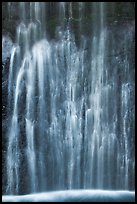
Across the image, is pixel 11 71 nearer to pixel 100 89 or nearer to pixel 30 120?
pixel 30 120

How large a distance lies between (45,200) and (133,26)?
12.1 ft

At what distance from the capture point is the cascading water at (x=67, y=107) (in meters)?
9.38

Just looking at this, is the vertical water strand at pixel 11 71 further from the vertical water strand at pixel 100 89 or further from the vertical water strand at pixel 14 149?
the vertical water strand at pixel 100 89

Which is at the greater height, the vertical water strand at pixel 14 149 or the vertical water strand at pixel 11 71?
the vertical water strand at pixel 11 71

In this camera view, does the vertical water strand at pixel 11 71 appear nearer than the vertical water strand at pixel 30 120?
No

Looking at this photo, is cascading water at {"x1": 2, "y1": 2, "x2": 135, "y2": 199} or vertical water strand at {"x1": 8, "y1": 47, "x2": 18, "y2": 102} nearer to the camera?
cascading water at {"x1": 2, "y1": 2, "x2": 135, "y2": 199}

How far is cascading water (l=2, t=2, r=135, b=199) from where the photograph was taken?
369 inches

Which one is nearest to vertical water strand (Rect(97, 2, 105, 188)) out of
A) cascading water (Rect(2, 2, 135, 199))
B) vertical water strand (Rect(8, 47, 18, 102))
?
cascading water (Rect(2, 2, 135, 199))

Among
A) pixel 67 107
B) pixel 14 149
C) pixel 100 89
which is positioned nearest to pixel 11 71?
pixel 67 107

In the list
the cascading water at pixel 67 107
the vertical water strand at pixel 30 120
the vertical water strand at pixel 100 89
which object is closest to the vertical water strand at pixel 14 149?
the cascading water at pixel 67 107

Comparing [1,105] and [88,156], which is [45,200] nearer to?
[88,156]

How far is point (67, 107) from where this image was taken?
9.59 metres

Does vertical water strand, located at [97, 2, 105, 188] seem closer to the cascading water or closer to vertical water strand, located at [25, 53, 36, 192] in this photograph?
the cascading water

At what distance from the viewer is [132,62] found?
962 cm
